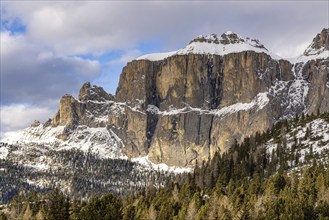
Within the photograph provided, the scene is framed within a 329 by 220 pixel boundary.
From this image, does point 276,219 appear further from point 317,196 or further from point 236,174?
point 236,174

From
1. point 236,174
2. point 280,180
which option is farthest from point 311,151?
point 280,180

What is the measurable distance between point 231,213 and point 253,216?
712 centimetres

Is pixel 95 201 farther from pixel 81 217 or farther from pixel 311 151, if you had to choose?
pixel 311 151

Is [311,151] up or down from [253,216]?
up

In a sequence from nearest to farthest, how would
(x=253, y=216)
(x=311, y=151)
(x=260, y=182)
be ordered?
(x=253, y=216)
(x=260, y=182)
(x=311, y=151)

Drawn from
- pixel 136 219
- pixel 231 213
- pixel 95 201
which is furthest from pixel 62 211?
pixel 231 213

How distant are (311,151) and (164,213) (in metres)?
75.1

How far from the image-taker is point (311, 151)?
632 ft

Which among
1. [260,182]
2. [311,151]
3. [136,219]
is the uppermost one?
[311,151]

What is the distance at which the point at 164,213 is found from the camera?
138 metres

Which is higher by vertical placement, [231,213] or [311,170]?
[311,170]

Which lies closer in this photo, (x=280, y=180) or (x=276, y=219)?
(x=276, y=219)

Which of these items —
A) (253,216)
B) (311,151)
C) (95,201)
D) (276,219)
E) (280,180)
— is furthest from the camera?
(311,151)

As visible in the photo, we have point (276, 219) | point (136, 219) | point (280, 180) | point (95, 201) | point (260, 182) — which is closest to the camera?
point (276, 219)
